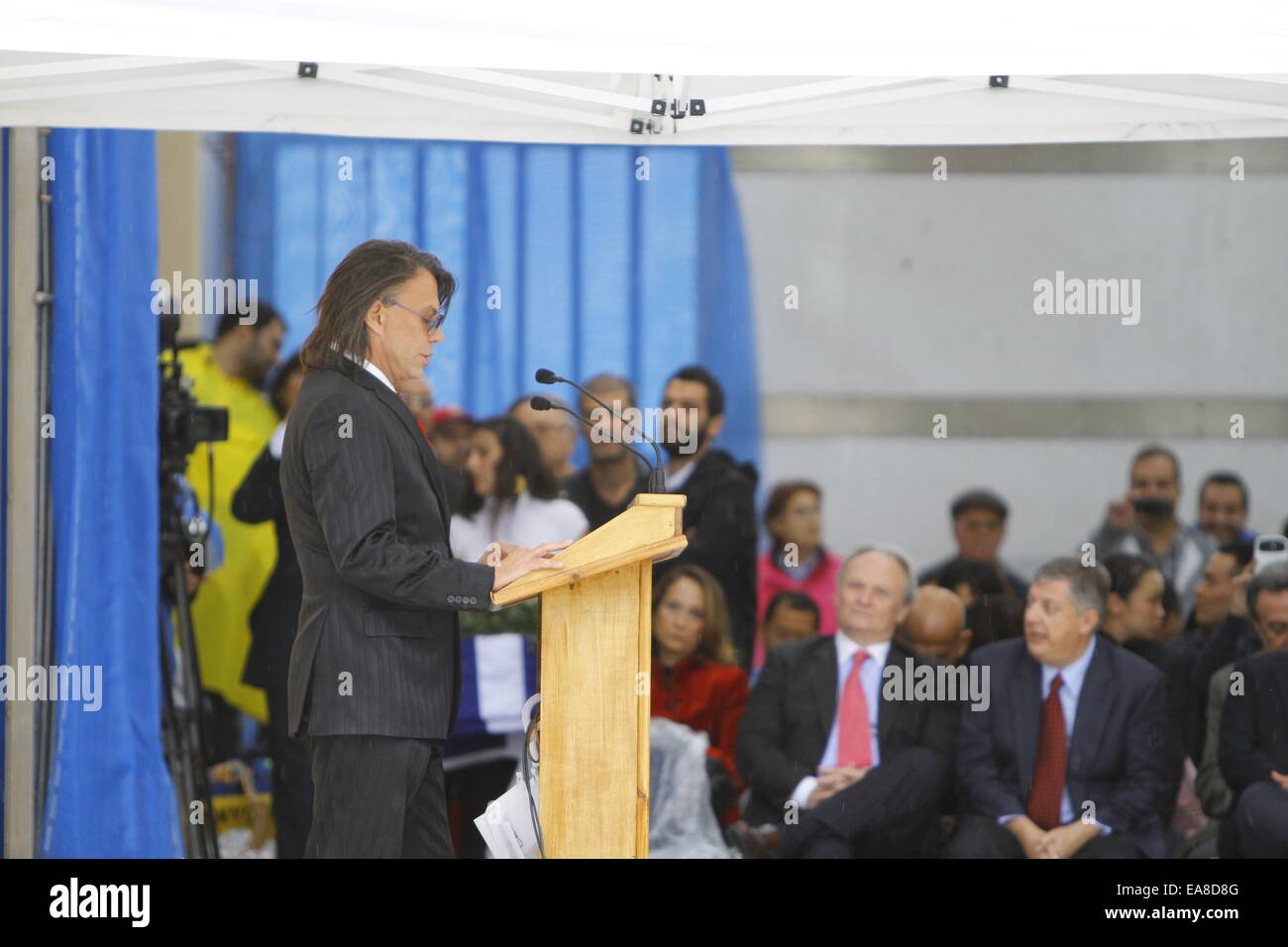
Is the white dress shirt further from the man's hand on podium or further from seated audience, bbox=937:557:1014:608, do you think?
the man's hand on podium

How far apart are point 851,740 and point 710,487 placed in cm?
102

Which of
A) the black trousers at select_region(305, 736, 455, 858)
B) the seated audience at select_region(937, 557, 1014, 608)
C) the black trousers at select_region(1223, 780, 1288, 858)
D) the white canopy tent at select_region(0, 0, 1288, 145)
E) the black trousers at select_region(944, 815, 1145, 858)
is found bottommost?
the black trousers at select_region(944, 815, 1145, 858)

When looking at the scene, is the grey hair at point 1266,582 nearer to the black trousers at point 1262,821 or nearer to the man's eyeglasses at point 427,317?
the black trousers at point 1262,821

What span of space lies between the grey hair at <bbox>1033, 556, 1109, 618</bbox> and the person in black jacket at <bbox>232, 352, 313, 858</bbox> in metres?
2.25

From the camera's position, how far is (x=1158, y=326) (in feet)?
20.5

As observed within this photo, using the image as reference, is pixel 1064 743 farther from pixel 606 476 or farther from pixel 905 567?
pixel 606 476

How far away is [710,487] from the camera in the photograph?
5102mm

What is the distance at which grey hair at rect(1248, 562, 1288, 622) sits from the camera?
179 inches

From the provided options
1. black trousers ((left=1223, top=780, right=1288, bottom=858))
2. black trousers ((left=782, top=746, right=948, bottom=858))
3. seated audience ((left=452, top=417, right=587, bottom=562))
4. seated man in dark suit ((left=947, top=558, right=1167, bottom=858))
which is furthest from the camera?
seated audience ((left=452, top=417, right=587, bottom=562))

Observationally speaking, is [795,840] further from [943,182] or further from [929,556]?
[943,182]

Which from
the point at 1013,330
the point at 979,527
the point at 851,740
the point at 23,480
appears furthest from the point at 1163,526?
the point at 23,480

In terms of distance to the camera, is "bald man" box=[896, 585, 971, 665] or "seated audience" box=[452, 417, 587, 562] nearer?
"bald man" box=[896, 585, 971, 665]

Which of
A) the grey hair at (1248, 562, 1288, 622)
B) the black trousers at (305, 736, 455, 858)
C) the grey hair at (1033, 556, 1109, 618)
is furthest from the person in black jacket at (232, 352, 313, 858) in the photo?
the grey hair at (1248, 562, 1288, 622)

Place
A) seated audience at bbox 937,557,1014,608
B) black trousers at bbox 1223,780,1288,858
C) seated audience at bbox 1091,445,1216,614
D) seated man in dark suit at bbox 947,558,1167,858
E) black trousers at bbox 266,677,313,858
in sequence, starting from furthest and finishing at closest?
seated audience at bbox 1091,445,1216,614 < seated audience at bbox 937,557,1014,608 < black trousers at bbox 266,677,313,858 < seated man in dark suit at bbox 947,558,1167,858 < black trousers at bbox 1223,780,1288,858
